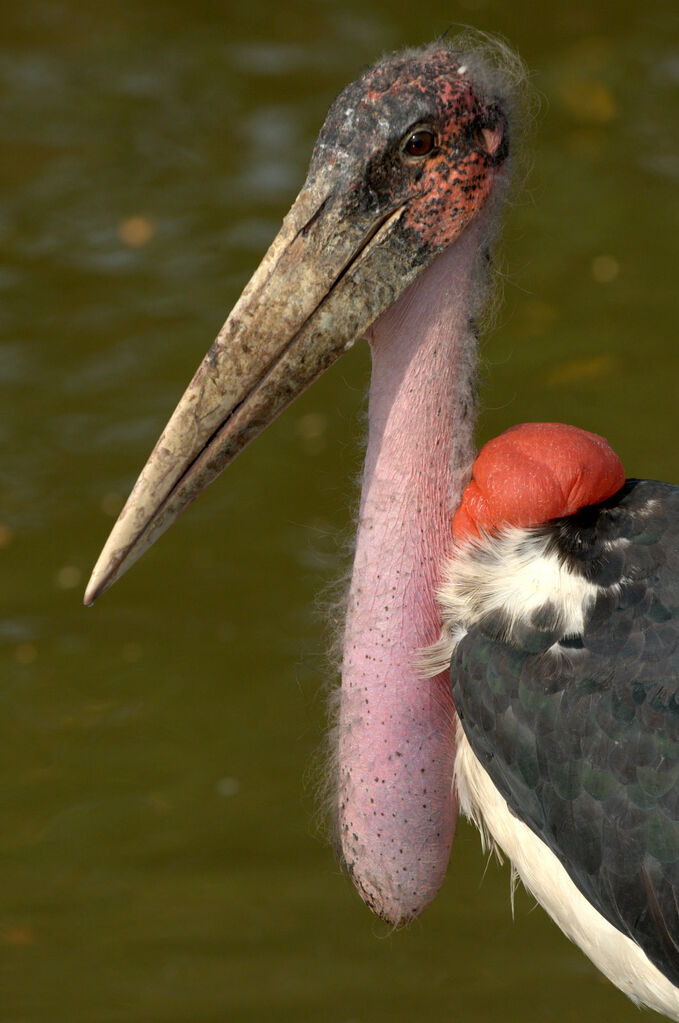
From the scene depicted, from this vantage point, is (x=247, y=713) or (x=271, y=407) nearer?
(x=271, y=407)

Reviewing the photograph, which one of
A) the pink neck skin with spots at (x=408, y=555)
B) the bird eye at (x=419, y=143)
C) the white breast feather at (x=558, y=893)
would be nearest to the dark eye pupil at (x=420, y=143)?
the bird eye at (x=419, y=143)

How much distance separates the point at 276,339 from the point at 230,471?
8.89ft

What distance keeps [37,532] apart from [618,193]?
263 cm

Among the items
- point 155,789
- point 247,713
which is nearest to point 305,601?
point 247,713

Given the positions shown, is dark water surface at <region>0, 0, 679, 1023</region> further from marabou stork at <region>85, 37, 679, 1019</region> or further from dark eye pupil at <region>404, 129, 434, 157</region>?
dark eye pupil at <region>404, 129, 434, 157</region>

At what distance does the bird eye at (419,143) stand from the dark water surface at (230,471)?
0.82 meters

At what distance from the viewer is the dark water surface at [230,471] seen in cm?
367

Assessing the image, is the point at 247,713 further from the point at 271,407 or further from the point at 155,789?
the point at 271,407

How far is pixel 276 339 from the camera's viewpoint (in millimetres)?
2330

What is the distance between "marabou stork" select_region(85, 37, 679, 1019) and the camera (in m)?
2.26

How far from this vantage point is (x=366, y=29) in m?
6.31

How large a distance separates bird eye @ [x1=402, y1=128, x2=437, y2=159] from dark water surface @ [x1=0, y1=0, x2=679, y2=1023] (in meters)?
0.82

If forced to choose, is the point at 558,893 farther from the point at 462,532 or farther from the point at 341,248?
the point at 341,248

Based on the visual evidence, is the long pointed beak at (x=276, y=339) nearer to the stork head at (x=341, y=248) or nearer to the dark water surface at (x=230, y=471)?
the stork head at (x=341, y=248)
